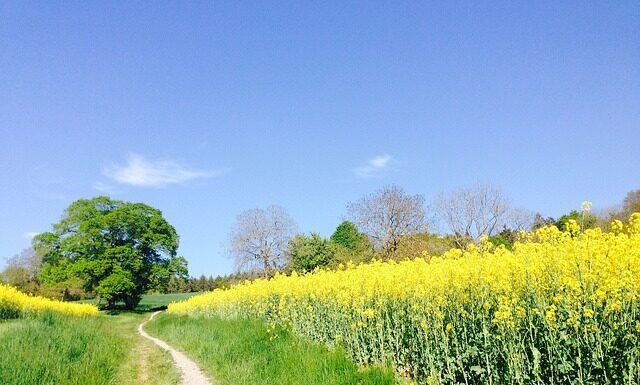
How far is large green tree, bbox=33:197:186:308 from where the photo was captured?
4400 centimetres

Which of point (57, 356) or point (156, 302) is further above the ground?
point (57, 356)

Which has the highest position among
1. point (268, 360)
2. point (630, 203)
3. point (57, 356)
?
point (630, 203)

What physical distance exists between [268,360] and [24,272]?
58878 millimetres

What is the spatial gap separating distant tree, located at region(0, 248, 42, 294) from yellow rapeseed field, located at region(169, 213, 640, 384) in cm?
5252

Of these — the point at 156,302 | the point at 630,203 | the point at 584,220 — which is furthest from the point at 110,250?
the point at 630,203

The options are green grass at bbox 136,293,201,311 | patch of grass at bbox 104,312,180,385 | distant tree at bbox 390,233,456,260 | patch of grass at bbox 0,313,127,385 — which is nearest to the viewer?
patch of grass at bbox 0,313,127,385

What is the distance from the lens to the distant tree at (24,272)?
50781 millimetres

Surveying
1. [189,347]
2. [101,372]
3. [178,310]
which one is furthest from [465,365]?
[178,310]

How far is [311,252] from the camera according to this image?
48.1 m

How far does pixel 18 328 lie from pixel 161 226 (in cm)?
3891

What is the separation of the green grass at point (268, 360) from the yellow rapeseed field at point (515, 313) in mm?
714

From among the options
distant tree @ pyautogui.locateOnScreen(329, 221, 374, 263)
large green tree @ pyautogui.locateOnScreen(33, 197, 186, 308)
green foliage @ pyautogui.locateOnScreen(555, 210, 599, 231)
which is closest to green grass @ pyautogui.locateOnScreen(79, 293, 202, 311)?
large green tree @ pyautogui.locateOnScreen(33, 197, 186, 308)

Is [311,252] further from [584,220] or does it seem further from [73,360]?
[584,220]

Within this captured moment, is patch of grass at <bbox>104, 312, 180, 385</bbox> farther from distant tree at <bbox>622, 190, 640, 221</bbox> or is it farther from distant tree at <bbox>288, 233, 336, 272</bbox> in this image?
distant tree at <bbox>622, 190, 640, 221</bbox>
